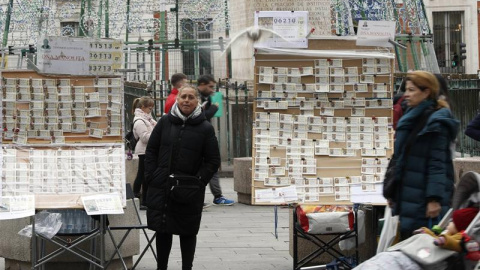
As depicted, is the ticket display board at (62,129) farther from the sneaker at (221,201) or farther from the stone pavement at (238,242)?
the sneaker at (221,201)

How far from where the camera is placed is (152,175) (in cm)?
917

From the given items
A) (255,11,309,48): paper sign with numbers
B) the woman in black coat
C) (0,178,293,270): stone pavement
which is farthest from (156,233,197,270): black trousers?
(255,11,309,48): paper sign with numbers

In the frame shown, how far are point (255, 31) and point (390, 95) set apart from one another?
140 centimetres

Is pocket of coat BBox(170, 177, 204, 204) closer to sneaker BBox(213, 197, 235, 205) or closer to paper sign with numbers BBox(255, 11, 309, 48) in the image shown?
paper sign with numbers BBox(255, 11, 309, 48)

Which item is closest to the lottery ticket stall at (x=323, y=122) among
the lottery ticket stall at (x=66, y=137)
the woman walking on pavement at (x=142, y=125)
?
the lottery ticket stall at (x=66, y=137)

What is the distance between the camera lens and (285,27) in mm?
9969

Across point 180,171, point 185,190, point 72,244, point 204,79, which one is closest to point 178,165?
point 180,171

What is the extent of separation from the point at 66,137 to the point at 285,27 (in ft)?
7.84

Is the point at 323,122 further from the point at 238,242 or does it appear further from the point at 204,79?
the point at 204,79

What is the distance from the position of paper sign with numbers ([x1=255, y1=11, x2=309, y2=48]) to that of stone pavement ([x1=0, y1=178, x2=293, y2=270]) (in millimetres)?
2220

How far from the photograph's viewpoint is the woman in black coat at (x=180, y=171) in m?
9.05

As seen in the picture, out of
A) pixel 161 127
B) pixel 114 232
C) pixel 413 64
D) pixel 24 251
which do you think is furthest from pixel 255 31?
pixel 413 64

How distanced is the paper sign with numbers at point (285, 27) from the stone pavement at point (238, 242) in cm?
222

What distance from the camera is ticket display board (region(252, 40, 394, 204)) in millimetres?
10109
